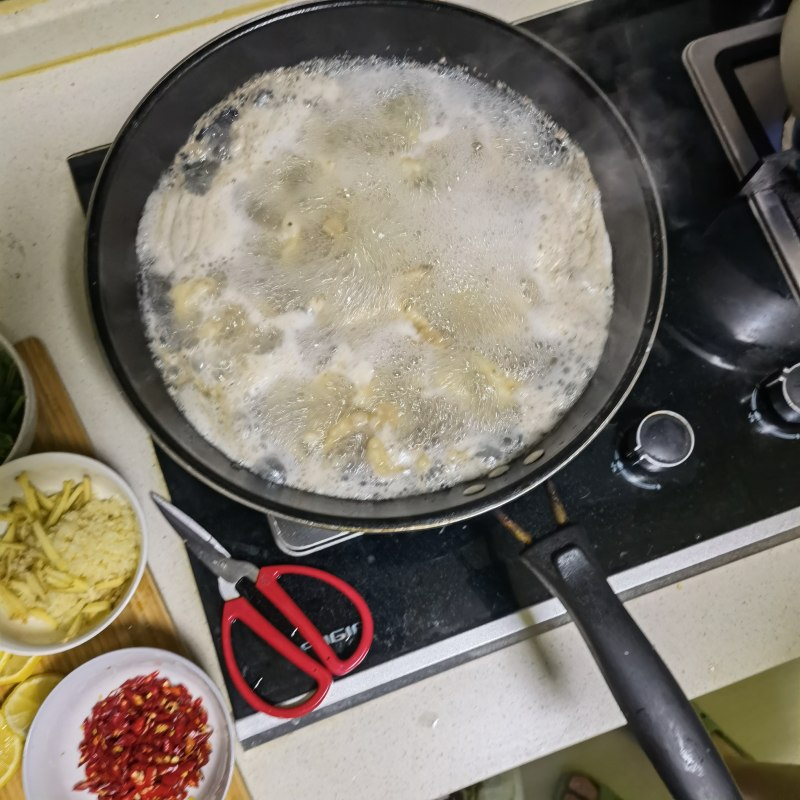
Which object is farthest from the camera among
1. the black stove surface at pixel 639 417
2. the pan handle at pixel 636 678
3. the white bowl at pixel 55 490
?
the black stove surface at pixel 639 417

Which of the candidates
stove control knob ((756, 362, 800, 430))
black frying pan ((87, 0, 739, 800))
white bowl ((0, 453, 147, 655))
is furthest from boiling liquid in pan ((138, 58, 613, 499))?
stove control knob ((756, 362, 800, 430))

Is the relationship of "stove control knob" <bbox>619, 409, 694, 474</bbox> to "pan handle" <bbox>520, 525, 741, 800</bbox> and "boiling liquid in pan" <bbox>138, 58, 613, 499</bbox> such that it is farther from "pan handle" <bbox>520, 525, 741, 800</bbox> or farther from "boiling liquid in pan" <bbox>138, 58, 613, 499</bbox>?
"pan handle" <bbox>520, 525, 741, 800</bbox>

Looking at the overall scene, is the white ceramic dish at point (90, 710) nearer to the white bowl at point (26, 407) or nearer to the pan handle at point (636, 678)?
the white bowl at point (26, 407)

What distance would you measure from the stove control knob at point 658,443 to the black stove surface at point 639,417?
0.10ft

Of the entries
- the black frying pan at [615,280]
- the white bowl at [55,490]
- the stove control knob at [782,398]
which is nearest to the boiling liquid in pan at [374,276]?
the black frying pan at [615,280]

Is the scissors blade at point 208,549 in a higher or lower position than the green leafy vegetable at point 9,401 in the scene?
lower

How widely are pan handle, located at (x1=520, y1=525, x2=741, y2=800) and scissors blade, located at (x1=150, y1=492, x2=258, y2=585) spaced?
362 millimetres

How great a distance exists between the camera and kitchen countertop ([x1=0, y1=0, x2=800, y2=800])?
87 centimetres

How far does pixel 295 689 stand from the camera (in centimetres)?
85

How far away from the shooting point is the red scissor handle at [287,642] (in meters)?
0.83

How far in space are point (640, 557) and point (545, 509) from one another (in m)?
0.15

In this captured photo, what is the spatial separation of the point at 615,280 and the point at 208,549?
640 millimetres

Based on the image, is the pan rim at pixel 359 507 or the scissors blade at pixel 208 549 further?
the scissors blade at pixel 208 549

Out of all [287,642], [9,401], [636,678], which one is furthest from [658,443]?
[9,401]
